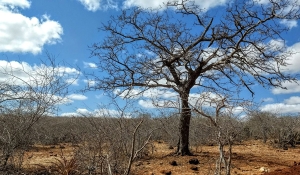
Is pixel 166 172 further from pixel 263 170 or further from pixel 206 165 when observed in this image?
pixel 263 170

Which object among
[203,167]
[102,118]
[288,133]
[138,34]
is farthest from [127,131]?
[288,133]

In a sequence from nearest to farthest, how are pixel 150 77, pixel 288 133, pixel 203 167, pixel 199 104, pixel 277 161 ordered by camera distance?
Answer: pixel 199 104, pixel 203 167, pixel 277 161, pixel 150 77, pixel 288 133

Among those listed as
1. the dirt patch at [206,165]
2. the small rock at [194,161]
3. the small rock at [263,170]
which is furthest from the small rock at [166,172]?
the small rock at [263,170]

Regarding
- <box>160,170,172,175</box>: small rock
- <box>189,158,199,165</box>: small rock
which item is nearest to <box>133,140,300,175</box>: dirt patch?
<box>160,170,172,175</box>: small rock

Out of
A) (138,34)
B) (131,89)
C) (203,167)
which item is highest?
(138,34)

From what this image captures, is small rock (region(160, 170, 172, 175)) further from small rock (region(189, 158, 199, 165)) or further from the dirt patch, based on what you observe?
small rock (region(189, 158, 199, 165))

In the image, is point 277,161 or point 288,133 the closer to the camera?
point 277,161

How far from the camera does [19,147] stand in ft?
30.1

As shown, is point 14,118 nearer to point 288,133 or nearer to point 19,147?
point 19,147

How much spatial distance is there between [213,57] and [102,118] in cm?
481

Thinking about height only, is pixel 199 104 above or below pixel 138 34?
below

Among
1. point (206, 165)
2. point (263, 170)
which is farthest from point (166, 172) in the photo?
point (263, 170)

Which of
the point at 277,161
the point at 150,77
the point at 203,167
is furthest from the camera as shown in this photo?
the point at 150,77

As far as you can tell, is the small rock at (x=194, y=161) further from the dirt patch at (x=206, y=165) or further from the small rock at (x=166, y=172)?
the small rock at (x=166, y=172)
